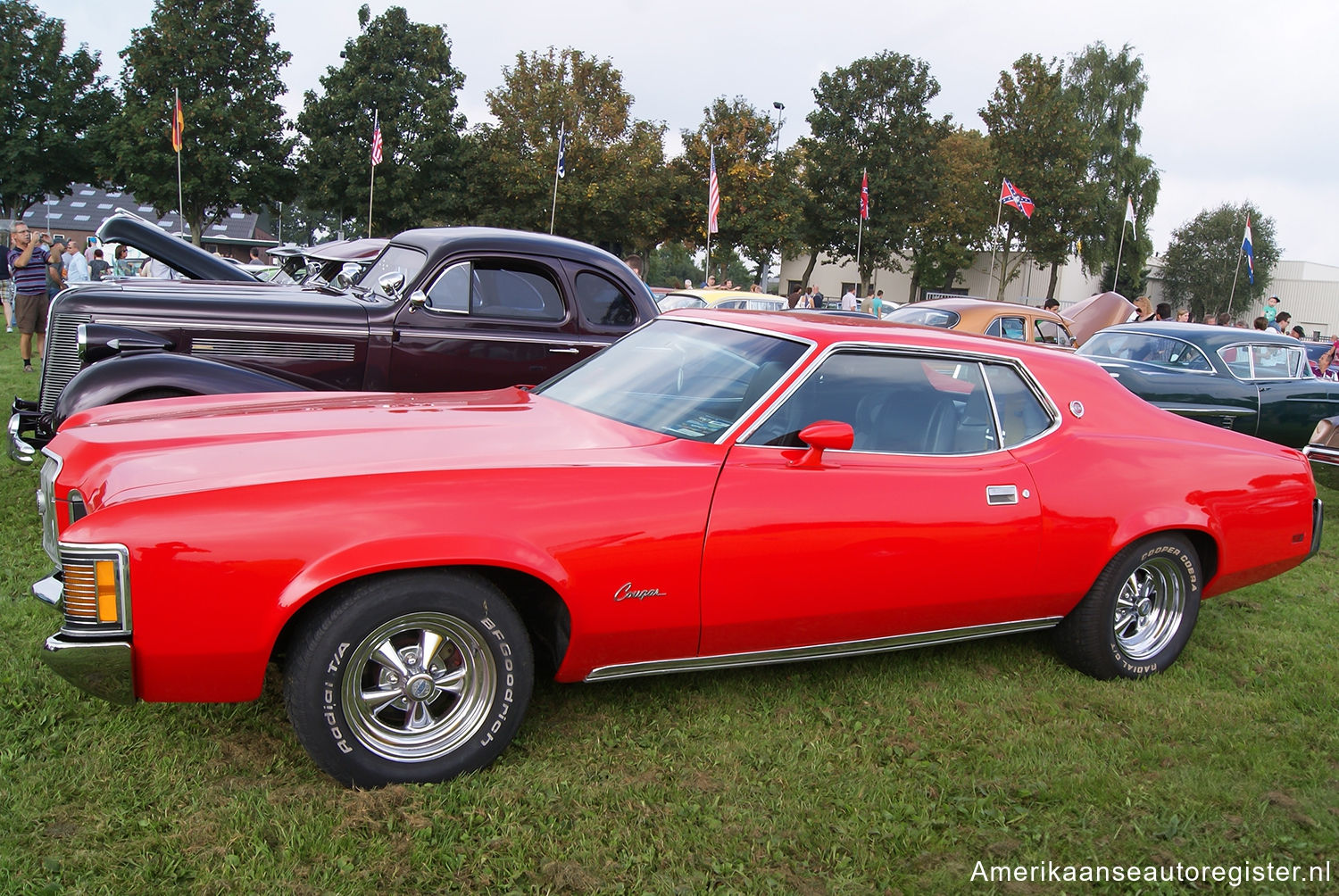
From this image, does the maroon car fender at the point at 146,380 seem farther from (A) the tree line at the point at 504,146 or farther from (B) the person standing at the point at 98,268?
(A) the tree line at the point at 504,146

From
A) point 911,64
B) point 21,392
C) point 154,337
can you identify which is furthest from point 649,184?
point 154,337

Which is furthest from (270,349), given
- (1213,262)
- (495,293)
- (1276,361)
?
(1213,262)

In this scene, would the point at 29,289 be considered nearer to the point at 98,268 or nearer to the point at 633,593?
the point at 98,268

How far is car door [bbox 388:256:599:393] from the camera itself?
5.95 m

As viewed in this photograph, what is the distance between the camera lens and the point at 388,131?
3353 cm

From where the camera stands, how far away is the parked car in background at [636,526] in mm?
2484

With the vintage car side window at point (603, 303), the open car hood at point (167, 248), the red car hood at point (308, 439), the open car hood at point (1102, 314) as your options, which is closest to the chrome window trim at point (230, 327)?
the open car hood at point (167, 248)

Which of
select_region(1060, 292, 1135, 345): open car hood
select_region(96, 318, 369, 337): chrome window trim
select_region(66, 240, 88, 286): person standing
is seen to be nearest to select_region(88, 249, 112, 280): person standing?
select_region(66, 240, 88, 286): person standing

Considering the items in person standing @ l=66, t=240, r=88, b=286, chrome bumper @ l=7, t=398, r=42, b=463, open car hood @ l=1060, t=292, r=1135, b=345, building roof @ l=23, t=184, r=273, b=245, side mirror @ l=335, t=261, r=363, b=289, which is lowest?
chrome bumper @ l=7, t=398, r=42, b=463

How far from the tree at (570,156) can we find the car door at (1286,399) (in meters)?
26.6

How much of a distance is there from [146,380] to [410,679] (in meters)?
2.99

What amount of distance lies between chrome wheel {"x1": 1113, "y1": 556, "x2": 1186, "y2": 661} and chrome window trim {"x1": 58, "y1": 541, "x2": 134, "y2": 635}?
364cm

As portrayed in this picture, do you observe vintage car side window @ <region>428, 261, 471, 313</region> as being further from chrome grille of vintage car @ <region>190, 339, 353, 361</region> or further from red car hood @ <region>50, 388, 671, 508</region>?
red car hood @ <region>50, 388, 671, 508</region>

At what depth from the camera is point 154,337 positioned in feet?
17.8
